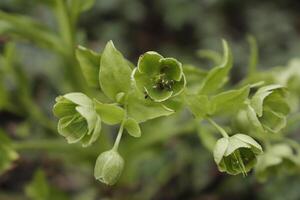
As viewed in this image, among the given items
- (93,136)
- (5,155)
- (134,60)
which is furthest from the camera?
(134,60)

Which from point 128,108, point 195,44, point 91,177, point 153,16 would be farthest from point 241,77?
point 128,108

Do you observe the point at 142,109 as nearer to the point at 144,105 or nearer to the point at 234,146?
the point at 144,105

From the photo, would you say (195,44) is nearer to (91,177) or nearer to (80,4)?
(91,177)

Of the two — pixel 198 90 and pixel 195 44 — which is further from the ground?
pixel 198 90

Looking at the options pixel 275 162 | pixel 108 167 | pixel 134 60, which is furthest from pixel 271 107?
pixel 134 60

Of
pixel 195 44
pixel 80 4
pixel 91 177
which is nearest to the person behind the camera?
pixel 80 4

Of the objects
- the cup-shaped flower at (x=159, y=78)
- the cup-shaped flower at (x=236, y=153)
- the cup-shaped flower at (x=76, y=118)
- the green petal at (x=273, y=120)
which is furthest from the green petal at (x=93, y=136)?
the green petal at (x=273, y=120)
